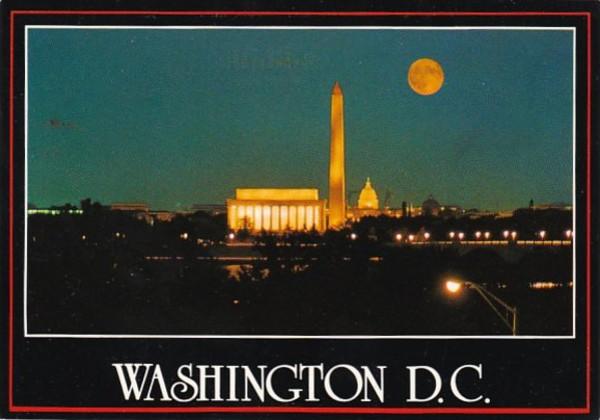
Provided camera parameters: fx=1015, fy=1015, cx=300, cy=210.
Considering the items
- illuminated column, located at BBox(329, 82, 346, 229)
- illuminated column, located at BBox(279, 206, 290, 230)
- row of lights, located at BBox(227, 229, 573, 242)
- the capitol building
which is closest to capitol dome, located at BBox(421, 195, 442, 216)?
row of lights, located at BBox(227, 229, 573, 242)

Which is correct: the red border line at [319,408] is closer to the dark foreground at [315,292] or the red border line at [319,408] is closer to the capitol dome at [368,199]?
the dark foreground at [315,292]

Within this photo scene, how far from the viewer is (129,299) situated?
1880cm

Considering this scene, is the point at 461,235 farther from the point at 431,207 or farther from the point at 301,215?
the point at 301,215

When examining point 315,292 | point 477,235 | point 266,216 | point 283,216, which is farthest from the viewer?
point 266,216

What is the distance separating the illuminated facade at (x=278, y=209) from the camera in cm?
3809

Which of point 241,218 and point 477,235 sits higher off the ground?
point 241,218

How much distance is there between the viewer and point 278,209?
4275 centimetres

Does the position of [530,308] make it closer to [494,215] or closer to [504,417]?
[494,215]

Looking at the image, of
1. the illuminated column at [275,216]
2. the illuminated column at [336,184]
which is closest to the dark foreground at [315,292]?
the illuminated column at [336,184]

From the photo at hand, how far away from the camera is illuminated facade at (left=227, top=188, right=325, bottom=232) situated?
38.1 meters
